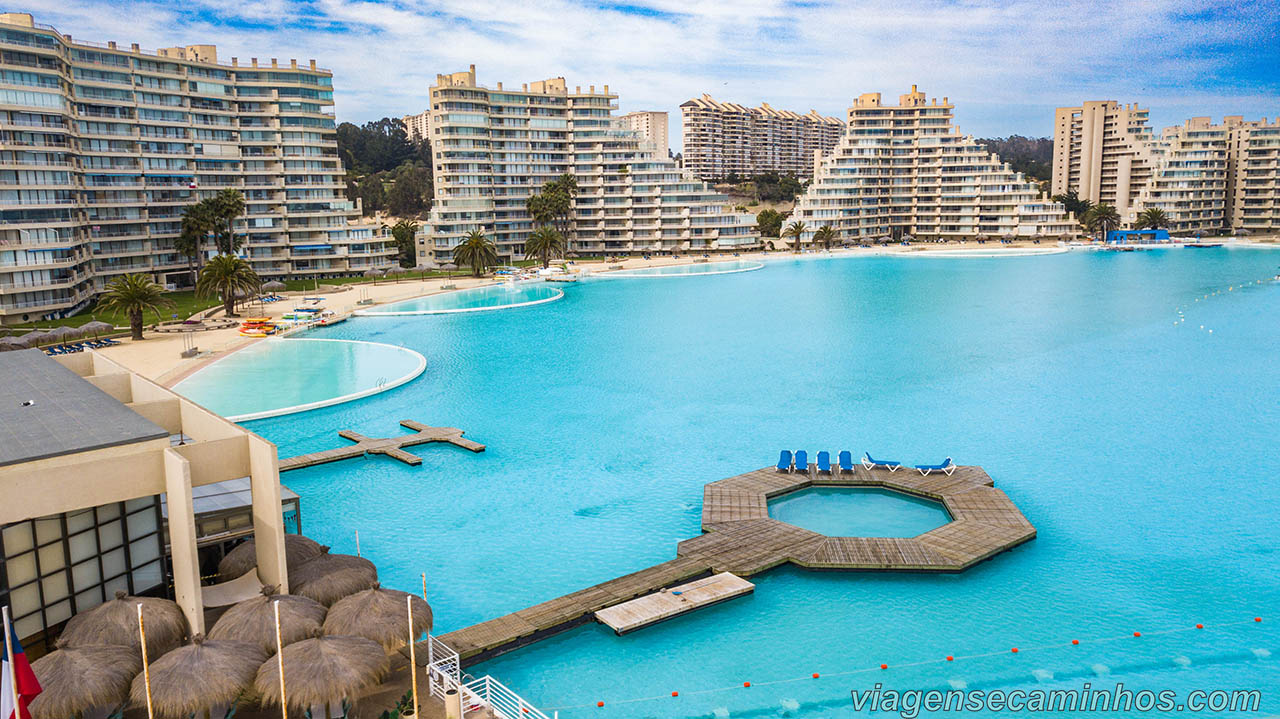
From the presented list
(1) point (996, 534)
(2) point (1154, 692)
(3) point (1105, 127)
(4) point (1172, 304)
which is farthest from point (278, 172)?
(3) point (1105, 127)

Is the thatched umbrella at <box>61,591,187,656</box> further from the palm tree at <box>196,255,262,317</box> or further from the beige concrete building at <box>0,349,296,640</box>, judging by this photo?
the palm tree at <box>196,255,262,317</box>

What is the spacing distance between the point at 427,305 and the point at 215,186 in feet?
106

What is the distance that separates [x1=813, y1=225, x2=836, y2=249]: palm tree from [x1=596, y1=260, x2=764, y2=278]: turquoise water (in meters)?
22.5

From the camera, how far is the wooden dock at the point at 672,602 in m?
18.4

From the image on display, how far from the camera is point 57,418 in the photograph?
1761cm

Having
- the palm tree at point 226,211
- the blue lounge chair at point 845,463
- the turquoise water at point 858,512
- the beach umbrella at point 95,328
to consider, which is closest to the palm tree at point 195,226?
the palm tree at point 226,211

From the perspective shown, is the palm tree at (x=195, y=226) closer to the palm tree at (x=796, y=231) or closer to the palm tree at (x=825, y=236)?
the palm tree at (x=796, y=231)

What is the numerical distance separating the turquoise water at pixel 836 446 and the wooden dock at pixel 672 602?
270 mm

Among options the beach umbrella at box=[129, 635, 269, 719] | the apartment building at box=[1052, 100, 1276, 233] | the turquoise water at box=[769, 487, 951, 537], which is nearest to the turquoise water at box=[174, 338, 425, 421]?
the turquoise water at box=[769, 487, 951, 537]

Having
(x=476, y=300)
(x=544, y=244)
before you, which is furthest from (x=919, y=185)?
(x=476, y=300)

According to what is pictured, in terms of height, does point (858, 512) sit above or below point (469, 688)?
below

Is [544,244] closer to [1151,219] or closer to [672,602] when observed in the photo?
[672,602]

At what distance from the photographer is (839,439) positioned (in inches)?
1244

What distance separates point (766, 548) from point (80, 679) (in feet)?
45.1
